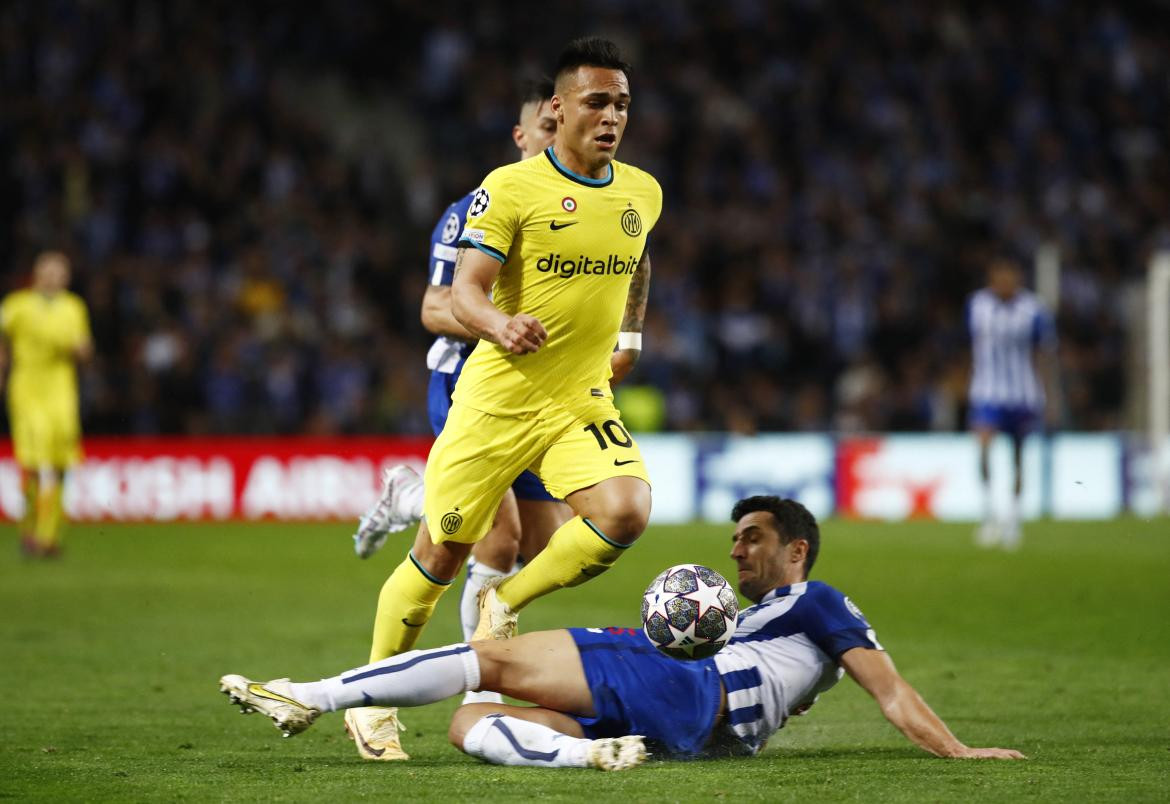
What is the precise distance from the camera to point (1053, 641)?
9125 mm

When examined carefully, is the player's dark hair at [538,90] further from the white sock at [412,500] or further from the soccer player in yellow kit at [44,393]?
the soccer player in yellow kit at [44,393]

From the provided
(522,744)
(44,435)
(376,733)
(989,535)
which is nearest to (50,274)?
(44,435)

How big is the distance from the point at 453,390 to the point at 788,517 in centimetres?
141

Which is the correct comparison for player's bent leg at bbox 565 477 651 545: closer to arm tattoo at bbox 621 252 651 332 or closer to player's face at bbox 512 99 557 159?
arm tattoo at bbox 621 252 651 332

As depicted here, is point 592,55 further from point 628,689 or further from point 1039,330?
point 1039,330

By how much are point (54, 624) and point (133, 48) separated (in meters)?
13.7

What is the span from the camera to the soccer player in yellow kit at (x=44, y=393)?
14.3 metres

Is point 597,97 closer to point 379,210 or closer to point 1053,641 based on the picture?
point 1053,641

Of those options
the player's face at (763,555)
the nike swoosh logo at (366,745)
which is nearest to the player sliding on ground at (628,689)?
the player's face at (763,555)

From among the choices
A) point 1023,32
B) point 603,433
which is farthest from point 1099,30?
point 603,433

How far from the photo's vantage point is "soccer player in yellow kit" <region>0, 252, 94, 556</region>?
14.3 meters

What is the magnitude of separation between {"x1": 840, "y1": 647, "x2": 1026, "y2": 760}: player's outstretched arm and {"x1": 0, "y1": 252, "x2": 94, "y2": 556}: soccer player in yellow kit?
33.6 feet

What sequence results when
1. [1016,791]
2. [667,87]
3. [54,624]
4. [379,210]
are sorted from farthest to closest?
1. [667,87]
2. [379,210]
3. [54,624]
4. [1016,791]

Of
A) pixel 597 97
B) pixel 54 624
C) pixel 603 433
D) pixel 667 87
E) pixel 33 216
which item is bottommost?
pixel 54 624
